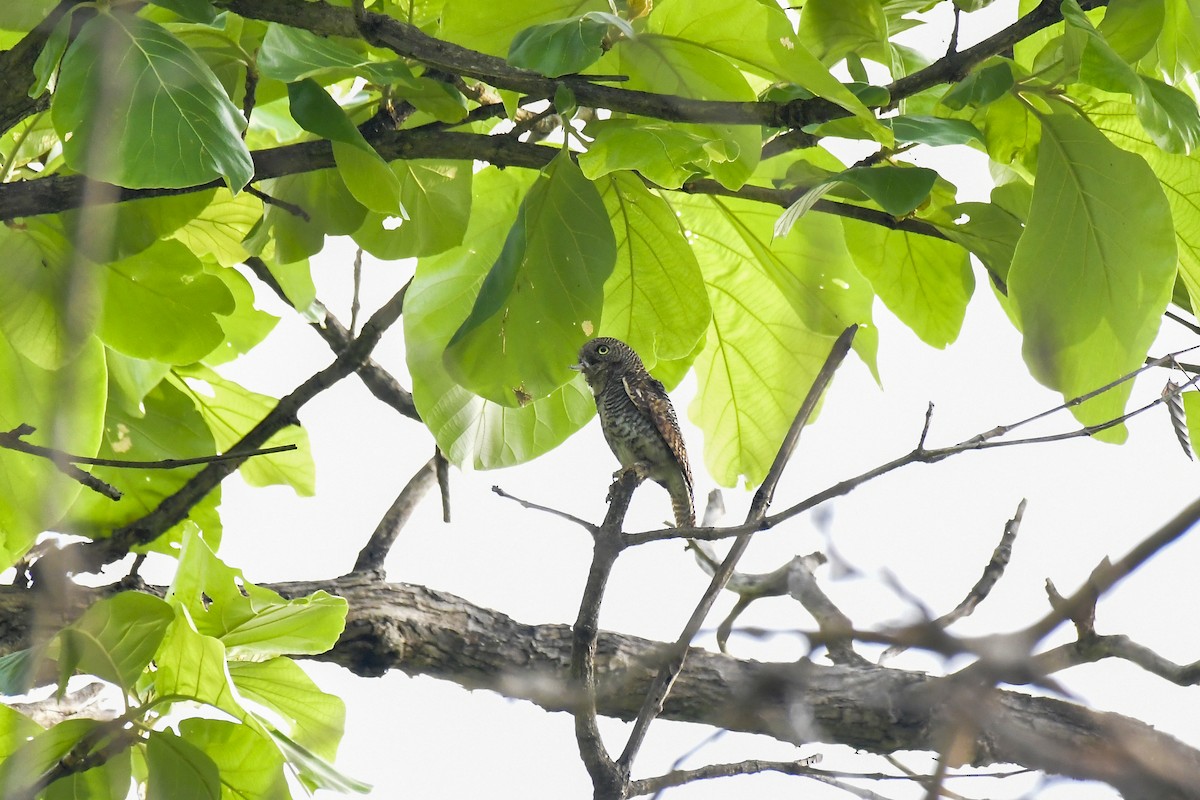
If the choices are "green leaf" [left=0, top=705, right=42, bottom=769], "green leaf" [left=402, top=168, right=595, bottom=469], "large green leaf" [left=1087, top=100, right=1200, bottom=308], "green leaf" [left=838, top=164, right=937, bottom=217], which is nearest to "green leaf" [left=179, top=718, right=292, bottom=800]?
"green leaf" [left=0, top=705, right=42, bottom=769]

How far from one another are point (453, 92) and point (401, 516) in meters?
0.72

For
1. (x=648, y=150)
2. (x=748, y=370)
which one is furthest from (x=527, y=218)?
(x=748, y=370)

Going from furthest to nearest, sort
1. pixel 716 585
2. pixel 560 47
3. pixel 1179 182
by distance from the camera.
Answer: pixel 1179 182, pixel 716 585, pixel 560 47

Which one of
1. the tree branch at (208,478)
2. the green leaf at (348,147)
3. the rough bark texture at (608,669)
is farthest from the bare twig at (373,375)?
the green leaf at (348,147)

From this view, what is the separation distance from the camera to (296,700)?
0.91 metres

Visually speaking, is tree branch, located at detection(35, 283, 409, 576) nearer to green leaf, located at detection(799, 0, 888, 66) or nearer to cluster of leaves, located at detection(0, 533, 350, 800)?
cluster of leaves, located at detection(0, 533, 350, 800)

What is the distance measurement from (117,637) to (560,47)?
0.50 m

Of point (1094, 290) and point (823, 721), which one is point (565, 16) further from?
point (823, 721)

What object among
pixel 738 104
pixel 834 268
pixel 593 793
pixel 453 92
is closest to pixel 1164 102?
pixel 738 104

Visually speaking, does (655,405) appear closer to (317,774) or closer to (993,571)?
(993,571)

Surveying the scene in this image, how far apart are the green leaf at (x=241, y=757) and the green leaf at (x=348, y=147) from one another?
0.39 metres

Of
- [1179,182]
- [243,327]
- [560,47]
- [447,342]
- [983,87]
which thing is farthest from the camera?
[243,327]

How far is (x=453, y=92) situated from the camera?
86cm

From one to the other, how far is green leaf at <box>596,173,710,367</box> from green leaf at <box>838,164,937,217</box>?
A: 29 centimetres
